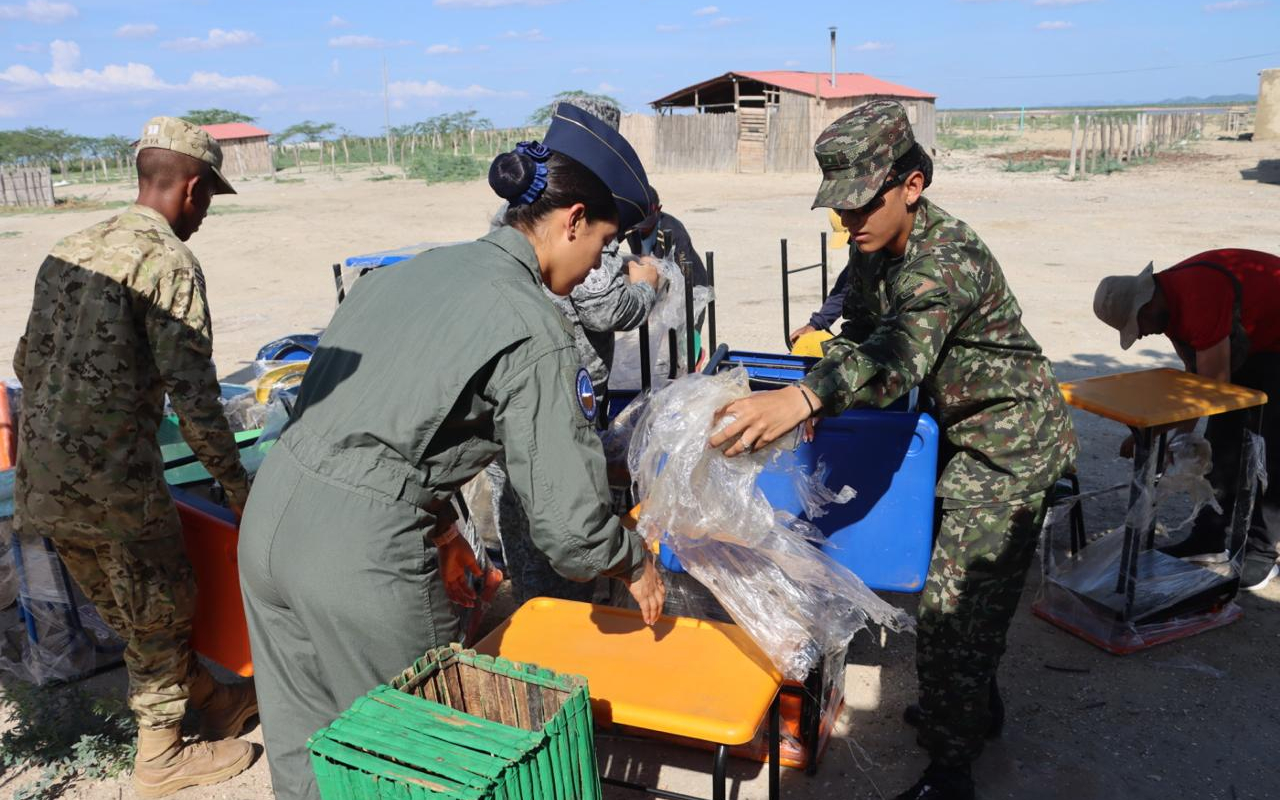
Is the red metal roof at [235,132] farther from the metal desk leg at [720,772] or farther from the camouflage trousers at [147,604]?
the metal desk leg at [720,772]

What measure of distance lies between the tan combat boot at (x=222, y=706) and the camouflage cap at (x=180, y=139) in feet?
5.66

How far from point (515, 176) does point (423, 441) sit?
571 mm

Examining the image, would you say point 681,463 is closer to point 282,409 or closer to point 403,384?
point 403,384

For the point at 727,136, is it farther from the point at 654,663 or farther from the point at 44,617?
the point at 654,663

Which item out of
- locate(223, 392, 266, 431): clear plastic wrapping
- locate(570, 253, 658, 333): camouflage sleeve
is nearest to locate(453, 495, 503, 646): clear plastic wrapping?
locate(570, 253, 658, 333): camouflage sleeve

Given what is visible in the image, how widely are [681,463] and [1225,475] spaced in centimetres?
292

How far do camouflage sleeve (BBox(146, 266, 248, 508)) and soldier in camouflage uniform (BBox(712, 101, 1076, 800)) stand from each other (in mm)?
1535

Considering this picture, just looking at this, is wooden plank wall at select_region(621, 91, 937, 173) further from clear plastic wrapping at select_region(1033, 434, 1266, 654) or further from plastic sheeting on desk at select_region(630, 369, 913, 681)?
plastic sheeting on desk at select_region(630, 369, 913, 681)

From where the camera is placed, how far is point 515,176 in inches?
74.1

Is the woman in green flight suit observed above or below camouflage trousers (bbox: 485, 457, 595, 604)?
above

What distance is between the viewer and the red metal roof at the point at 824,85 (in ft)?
90.1

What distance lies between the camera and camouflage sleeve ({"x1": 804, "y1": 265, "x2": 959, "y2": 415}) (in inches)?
82.6

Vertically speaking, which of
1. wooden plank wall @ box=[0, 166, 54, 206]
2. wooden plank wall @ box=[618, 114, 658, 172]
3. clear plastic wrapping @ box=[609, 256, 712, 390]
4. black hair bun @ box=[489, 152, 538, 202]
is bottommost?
clear plastic wrapping @ box=[609, 256, 712, 390]

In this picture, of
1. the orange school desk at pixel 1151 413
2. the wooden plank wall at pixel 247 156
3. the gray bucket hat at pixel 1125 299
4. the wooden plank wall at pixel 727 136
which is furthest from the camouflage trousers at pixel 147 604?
the wooden plank wall at pixel 247 156
